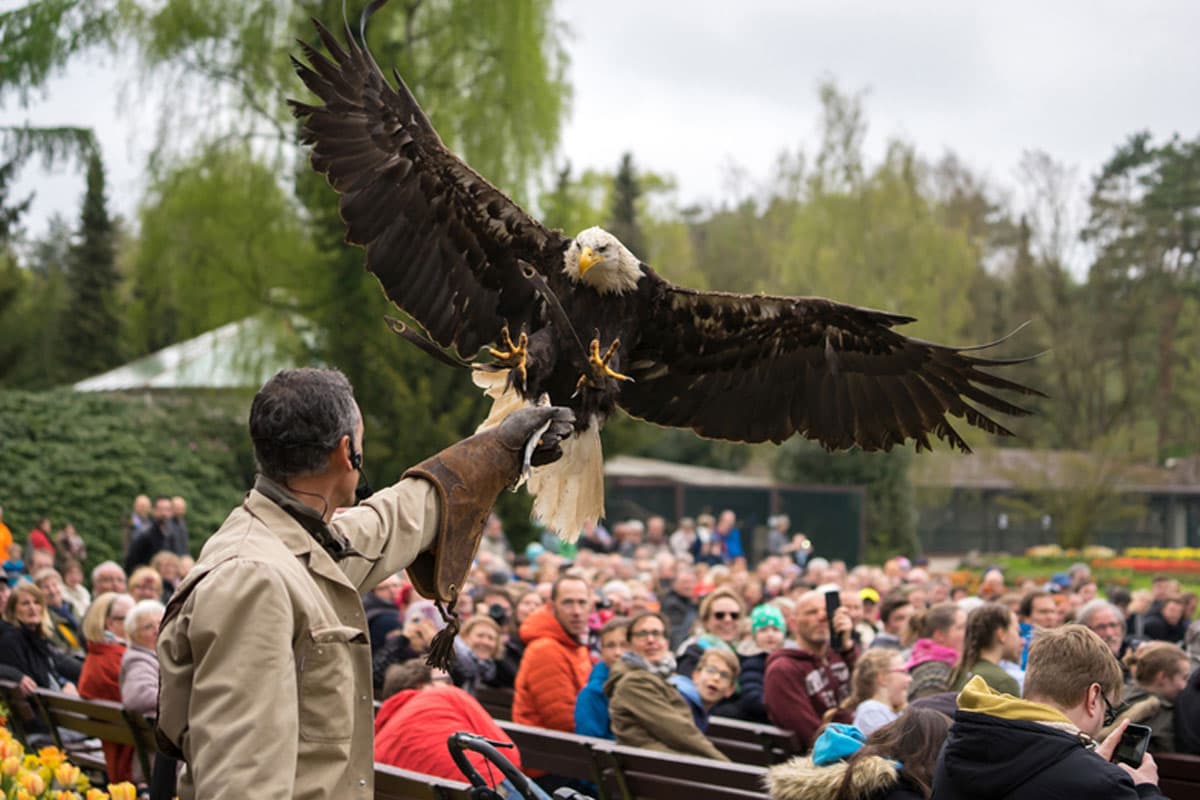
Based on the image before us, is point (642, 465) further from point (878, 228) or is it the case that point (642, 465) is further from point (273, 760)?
point (273, 760)

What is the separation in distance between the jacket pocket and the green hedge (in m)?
15.6

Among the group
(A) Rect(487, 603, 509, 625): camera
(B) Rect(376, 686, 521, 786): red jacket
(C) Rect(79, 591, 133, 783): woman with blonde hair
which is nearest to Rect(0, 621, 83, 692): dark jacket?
(C) Rect(79, 591, 133, 783): woman with blonde hair

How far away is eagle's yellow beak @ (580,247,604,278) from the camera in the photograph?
5730 mm

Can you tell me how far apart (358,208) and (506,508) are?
51.4 ft

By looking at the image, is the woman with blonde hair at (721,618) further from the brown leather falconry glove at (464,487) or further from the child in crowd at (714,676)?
the brown leather falconry glove at (464,487)

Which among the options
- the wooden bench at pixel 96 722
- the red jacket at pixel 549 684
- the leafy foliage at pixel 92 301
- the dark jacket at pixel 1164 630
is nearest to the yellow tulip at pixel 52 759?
the wooden bench at pixel 96 722

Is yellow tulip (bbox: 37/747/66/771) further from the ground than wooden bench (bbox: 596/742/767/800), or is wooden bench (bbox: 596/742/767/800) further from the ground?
yellow tulip (bbox: 37/747/66/771)

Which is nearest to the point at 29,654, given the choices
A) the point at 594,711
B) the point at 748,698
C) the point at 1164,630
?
the point at 594,711

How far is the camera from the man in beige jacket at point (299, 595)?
2037mm

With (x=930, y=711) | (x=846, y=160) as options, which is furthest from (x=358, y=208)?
(x=846, y=160)

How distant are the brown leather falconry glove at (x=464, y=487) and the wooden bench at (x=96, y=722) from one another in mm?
3597

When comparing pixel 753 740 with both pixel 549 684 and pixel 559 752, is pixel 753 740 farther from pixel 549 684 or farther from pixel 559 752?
pixel 559 752

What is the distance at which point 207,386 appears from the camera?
22125mm

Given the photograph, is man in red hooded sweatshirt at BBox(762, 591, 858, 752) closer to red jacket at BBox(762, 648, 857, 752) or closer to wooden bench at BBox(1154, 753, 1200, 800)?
red jacket at BBox(762, 648, 857, 752)
